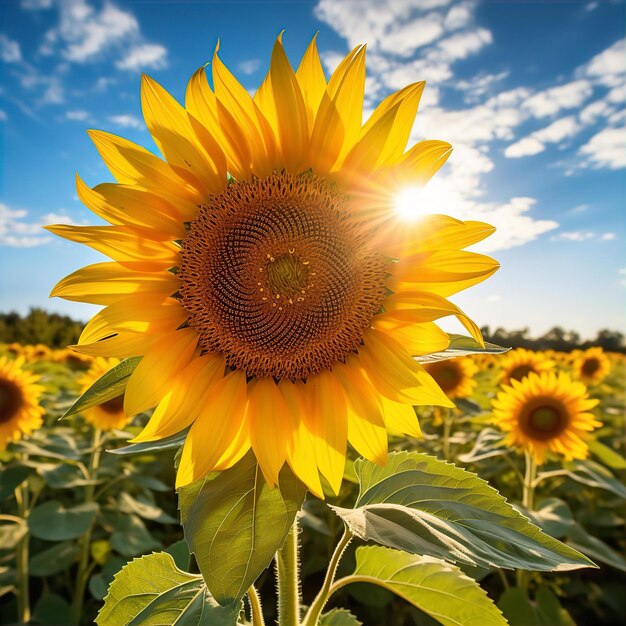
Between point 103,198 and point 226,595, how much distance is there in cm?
92

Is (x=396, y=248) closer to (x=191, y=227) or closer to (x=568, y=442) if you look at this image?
(x=191, y=227)

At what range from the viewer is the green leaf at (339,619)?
5.33 ft

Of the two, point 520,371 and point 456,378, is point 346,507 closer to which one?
point 456,378

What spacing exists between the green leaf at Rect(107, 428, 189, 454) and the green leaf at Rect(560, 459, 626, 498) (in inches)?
122

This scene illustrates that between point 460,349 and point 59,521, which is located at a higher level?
point 460,349

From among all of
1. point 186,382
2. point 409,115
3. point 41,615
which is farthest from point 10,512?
point 409,115

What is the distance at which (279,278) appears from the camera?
5.06 ft

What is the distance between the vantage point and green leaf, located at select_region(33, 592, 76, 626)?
3.70 metres

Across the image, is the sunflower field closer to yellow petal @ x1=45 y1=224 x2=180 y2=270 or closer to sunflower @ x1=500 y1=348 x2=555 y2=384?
sunflower @ x1=500 y1=348 x2=555 y2=384

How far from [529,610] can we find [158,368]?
301cm

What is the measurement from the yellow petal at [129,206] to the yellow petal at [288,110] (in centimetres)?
29

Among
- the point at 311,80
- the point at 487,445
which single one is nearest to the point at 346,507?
the point at 487,445

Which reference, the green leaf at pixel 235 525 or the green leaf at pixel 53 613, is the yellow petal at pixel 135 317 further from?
the green leaf at pixel 53 613

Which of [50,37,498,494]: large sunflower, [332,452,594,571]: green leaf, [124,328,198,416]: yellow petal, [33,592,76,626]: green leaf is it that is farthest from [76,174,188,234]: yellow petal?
[33,592,76,626]: green leaf
